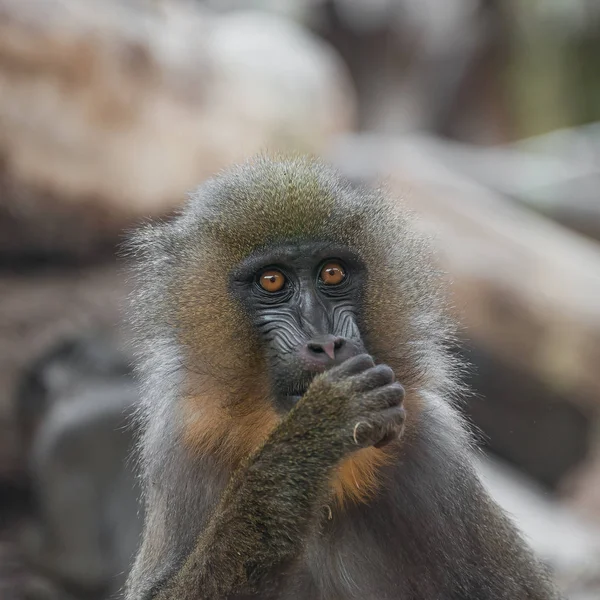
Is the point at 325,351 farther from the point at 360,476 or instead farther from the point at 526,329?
the point at 526,329

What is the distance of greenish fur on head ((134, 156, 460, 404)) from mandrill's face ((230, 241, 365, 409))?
51 mm

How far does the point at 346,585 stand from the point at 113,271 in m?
5.24

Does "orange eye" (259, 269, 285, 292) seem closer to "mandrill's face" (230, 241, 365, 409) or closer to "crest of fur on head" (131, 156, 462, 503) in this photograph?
"mandrill's face" (230, 241, 365, 409)

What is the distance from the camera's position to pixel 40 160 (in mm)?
7840

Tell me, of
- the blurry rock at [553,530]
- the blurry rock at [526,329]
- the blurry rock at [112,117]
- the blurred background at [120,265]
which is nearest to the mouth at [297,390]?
the blurry rock at [553,530]

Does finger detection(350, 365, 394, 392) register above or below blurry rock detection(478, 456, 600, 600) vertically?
above

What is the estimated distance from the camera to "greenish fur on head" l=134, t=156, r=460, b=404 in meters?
3.33

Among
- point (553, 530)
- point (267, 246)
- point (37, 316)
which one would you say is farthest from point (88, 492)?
point (267, 246)

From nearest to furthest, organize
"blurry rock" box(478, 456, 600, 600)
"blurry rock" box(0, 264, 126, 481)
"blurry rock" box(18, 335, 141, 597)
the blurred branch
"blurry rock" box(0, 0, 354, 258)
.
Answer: "blurry rock" box(478, 456, 600, 600), "blurry rock" box(18, 335, 141, 597), "blurry rock" box(0, 264, 126, 481), "blurry rock" box(0, 0, 354, 258), the blurred branch

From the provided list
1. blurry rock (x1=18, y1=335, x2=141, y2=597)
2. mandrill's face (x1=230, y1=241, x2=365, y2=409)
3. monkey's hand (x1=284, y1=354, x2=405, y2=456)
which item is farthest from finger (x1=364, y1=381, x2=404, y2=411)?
blurry rock (x1=18, y1=335, x2=141, y2=597)

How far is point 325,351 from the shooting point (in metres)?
3.01

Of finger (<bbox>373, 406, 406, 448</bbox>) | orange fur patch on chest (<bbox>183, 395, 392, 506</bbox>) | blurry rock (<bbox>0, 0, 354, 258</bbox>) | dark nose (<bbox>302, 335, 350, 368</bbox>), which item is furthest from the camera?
blurry rock (<bbox>0, 0, 354, 258</bbox>)

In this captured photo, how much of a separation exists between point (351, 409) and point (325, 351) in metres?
0.25

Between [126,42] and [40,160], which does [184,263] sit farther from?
[126,42]
